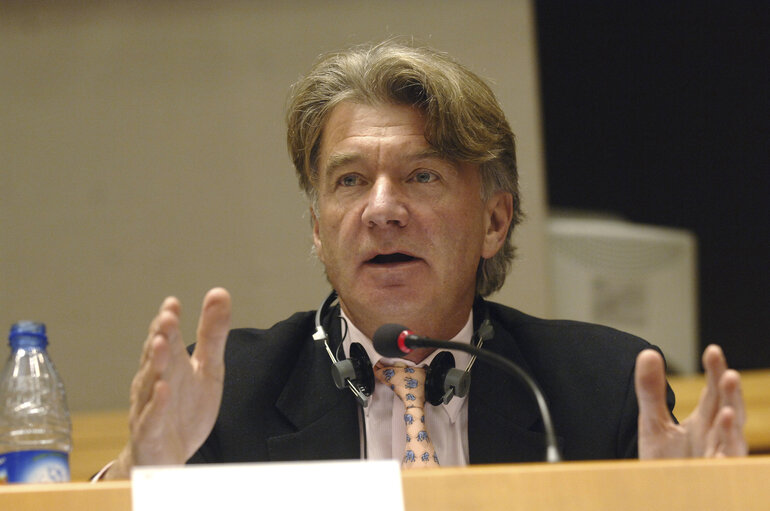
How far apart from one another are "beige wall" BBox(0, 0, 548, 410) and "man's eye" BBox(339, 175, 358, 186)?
153 centimetres

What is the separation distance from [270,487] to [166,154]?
2.68 metres

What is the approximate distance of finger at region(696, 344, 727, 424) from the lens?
4.38ft

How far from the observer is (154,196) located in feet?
11.9

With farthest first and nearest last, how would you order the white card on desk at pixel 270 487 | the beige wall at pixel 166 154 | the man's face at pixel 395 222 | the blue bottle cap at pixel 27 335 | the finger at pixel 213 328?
1. the beige wall at pixel 166 154
2. the man's face at pixel 395 222
3. the blue bottle cap at pixel 27 335
4. the finger at pixel 213 328
5. the white card on desk at pixel 270 487

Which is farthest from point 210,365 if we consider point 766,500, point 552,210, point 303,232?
point 552,210

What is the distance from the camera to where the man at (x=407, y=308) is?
1949mm

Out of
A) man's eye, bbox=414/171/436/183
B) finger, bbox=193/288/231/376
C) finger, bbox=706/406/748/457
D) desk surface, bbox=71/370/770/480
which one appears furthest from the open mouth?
desk surface, bbox=71/370/770/480

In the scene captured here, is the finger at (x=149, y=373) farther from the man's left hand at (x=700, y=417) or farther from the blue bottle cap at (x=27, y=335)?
the man's left hand at (x=700, y=417)

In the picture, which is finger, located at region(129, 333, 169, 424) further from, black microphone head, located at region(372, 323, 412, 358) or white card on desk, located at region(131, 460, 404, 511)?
black microphone head, located at region(372, 323, 412, 358)

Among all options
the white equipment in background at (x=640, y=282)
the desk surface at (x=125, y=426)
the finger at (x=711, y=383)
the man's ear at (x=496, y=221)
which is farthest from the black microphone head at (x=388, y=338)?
the white equipment in background at (x=640, y=282)

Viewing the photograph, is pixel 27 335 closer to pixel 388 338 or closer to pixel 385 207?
pixel 388 338

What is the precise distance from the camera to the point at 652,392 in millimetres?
1392

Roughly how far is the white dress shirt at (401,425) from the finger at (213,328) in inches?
23.0

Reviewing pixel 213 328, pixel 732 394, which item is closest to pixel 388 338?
pixel 213 328
